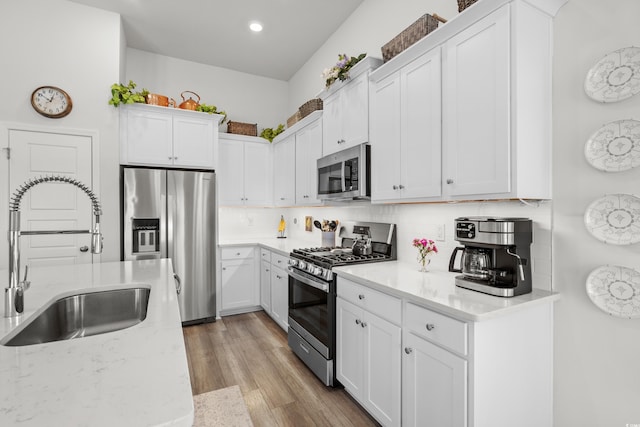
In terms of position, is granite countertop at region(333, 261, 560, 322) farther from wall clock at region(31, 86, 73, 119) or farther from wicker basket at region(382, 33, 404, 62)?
wall clock at region(31, 86, 73, 119)

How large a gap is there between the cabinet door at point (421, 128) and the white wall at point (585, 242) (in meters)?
0.59

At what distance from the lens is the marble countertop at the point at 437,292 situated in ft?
4.61

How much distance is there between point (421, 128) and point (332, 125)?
1.17 meters

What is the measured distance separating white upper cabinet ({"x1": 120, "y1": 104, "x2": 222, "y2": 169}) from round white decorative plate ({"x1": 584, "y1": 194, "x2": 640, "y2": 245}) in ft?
12.1

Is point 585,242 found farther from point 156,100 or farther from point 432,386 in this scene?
point 156,100

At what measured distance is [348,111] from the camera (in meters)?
2.79

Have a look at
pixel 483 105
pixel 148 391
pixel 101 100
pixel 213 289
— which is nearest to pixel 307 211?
pixel 213 289

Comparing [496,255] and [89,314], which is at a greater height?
[496,255]

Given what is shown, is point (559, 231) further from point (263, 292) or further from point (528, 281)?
point (263, 292)

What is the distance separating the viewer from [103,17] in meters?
3.37

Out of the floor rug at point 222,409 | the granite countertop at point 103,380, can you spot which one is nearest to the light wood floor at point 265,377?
the floor rug at point 222,409

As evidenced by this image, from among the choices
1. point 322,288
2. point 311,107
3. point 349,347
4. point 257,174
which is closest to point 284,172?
point 257,174

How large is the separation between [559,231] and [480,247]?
39 centimetres

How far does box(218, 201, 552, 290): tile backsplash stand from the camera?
172 centimetres
